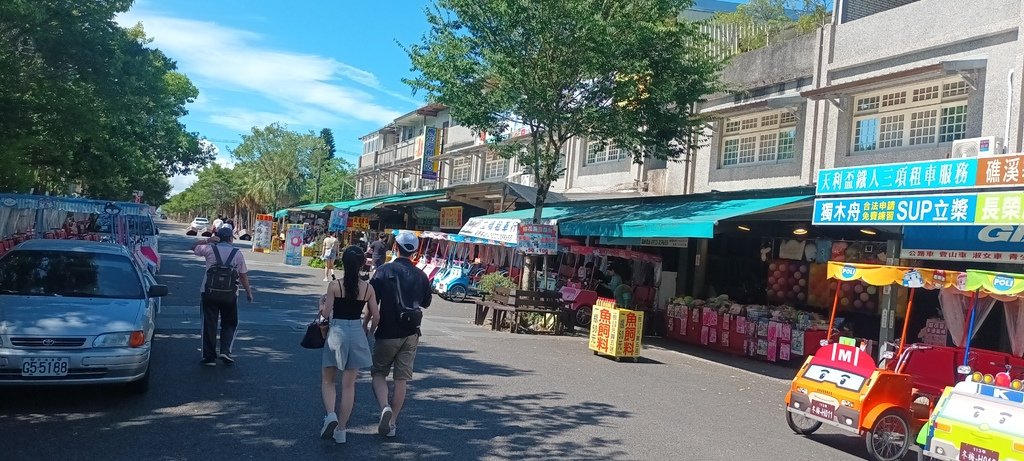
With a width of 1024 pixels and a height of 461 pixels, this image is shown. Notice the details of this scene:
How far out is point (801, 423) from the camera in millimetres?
8516

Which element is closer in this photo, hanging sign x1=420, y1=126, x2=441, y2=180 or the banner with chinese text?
the banner with chinese text

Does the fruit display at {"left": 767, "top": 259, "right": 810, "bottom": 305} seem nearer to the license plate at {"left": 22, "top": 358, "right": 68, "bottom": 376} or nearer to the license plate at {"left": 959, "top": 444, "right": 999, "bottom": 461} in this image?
the license plate at {"left": 959, "top": 444, "right": 999, "bottom": 461}

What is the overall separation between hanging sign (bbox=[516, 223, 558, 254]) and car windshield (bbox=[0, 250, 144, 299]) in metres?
9.05

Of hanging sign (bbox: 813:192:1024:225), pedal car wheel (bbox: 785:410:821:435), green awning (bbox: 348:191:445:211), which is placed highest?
green awning (bbox: 348:191:445:211)

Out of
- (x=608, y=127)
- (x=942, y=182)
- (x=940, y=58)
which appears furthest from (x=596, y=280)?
(x=942, y=182)

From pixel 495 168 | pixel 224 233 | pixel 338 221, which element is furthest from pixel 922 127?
pixel 338 221

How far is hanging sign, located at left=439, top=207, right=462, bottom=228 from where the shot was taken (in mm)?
29797

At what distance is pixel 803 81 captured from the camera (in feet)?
56.1

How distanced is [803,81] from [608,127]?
14.9 ft

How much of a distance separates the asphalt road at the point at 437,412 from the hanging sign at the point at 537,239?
3.80 m

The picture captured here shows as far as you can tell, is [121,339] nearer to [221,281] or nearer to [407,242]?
[221,281]

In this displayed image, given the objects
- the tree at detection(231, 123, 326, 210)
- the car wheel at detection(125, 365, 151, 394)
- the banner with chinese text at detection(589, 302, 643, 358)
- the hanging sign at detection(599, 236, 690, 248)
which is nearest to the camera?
the car wheel at detection(125, 365, 151, 394)

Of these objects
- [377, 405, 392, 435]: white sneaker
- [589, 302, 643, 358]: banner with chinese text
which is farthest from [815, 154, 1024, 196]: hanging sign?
[377, 405, 392, 435]: white sneaker

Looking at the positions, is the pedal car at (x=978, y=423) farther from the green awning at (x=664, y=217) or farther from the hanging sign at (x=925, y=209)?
the green awning at (x=664, y=217)
